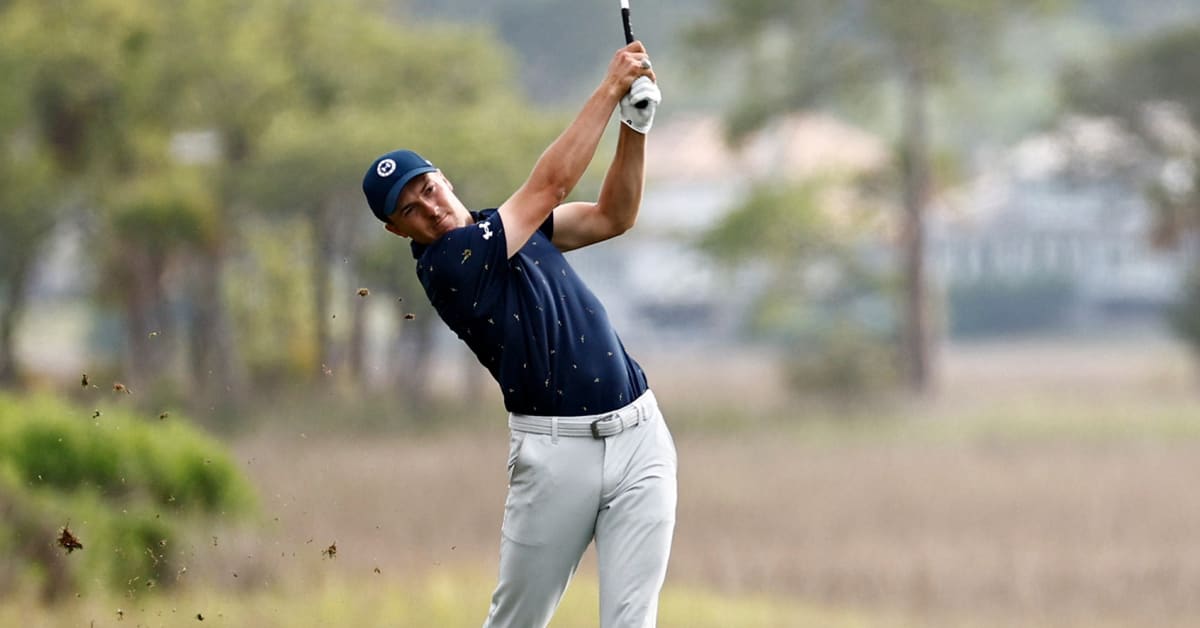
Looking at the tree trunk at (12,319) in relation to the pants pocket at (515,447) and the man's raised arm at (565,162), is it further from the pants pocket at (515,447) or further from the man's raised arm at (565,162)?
the man's raised arm at (565,162)

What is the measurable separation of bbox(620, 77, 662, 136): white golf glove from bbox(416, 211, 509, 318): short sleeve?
471mm

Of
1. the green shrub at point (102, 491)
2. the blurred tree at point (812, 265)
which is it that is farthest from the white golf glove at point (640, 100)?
the blurred tree at point (812, 265)

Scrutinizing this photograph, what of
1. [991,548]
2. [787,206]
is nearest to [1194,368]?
[787,206]

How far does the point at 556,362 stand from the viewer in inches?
235

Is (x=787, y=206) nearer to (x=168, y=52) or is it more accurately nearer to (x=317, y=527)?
(x=168, y=52)

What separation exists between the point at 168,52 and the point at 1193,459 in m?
17.8

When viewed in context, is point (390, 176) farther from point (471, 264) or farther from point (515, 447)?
point (515, 447)

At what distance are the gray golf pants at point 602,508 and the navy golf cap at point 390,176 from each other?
0.72 meters

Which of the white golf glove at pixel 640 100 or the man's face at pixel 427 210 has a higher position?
the white golf glove at pixel 640 100

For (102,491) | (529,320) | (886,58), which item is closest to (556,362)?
(529,320)

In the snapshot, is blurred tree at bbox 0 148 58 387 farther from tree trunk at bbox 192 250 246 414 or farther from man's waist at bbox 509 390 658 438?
man's waist at bbox 509 390 658 438

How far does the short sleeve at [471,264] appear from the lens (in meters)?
5.88

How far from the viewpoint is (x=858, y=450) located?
28.7 metres

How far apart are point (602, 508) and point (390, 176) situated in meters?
1.12
